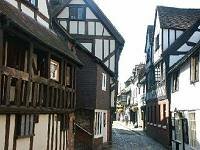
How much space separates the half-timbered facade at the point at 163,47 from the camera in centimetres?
2978

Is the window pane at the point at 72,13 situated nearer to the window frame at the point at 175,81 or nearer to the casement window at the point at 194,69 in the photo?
the window frame at the point at 175,81

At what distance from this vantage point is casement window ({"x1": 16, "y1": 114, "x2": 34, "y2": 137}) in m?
13.1

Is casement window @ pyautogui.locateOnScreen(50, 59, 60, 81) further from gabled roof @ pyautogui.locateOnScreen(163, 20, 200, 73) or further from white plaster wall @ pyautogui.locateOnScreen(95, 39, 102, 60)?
white plaster wall @ pyautogui.locateOnScreen(95, 39, 102, 60)

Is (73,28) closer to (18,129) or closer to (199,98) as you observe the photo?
(199,98)

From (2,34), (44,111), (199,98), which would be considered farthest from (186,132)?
(2,34)

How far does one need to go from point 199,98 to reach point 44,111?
853cm

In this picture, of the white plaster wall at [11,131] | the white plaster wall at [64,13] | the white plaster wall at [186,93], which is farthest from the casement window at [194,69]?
the white plaster wall at [64,13]

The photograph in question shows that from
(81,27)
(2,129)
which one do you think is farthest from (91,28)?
(2,129)

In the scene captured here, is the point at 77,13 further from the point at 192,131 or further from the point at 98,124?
the point at 192,131

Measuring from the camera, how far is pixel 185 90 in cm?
2319

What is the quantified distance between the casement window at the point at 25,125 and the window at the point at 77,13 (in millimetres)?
16084

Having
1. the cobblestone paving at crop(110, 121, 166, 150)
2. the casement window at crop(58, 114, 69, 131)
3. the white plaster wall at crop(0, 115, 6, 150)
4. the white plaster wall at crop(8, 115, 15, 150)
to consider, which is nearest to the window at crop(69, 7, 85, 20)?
the cobblestone paving at crop(110, 121, 166, 150)

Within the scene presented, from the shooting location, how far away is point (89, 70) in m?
25.4

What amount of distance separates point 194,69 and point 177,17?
37.7 ft
